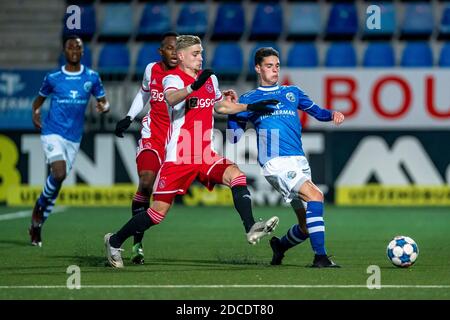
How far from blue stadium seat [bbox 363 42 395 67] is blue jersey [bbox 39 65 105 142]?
8.42 meters

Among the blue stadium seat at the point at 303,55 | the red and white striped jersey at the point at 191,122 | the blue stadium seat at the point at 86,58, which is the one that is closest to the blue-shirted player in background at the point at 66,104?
the red and white striped jersey at the point at 191,122

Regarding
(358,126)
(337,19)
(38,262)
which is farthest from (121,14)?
(38,262)

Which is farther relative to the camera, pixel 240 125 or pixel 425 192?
pixel 425 192

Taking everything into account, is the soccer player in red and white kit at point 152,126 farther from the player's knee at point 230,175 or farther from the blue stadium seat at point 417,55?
the blue stadium seat at point 417,55

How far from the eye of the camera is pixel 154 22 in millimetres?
19828

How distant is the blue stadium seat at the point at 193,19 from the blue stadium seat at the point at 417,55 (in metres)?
3.70

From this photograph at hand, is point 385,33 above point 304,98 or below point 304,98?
above

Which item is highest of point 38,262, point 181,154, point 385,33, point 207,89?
point 385,33

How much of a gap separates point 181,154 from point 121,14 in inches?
474

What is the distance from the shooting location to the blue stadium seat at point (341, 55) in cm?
1911

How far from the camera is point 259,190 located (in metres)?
17.6

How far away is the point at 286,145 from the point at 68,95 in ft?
12.7

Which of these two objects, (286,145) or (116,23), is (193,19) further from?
(286,145)
